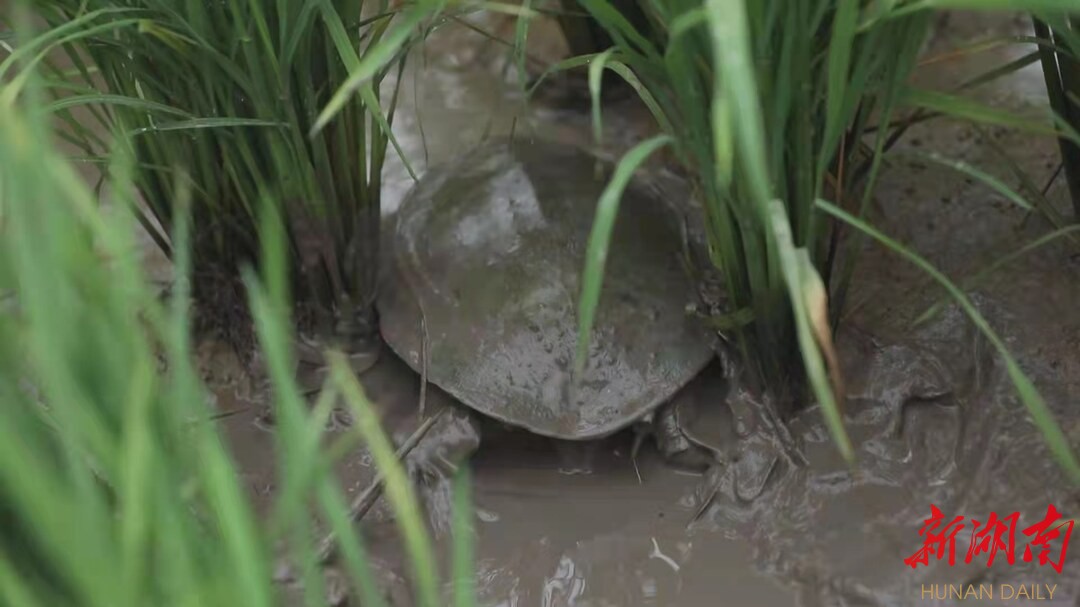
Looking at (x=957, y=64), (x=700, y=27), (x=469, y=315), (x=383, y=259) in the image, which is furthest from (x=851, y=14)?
(x=957, y=64)

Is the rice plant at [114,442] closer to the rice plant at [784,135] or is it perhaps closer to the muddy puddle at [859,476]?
the rice plant at [784,135]

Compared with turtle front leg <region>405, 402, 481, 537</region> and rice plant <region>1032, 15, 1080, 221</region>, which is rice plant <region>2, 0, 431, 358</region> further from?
rice plant <region>1032, 15, 1080, 221</region>

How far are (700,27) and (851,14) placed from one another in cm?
15

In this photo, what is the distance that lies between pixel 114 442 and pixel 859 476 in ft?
2.95

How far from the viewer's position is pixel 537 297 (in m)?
1.33

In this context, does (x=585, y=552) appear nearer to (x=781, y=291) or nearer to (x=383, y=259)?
(x=781, y=291)

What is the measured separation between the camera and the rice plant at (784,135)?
2.69ft

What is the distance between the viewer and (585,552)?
123 cm

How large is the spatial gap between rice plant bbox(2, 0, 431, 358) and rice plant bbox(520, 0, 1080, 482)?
10.2 inches

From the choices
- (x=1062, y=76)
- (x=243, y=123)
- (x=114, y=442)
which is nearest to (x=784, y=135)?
(x=1062, y=76)

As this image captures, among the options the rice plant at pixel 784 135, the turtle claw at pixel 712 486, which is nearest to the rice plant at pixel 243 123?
the rice plant at pixel 784 135

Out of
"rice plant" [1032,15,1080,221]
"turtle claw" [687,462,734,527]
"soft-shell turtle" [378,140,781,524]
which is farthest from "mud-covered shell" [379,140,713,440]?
"rice plant" [1032,15,1080,221]

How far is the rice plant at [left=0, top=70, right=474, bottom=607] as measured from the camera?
0.64 meters

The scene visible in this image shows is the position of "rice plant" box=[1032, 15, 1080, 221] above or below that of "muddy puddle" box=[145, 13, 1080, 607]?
above
